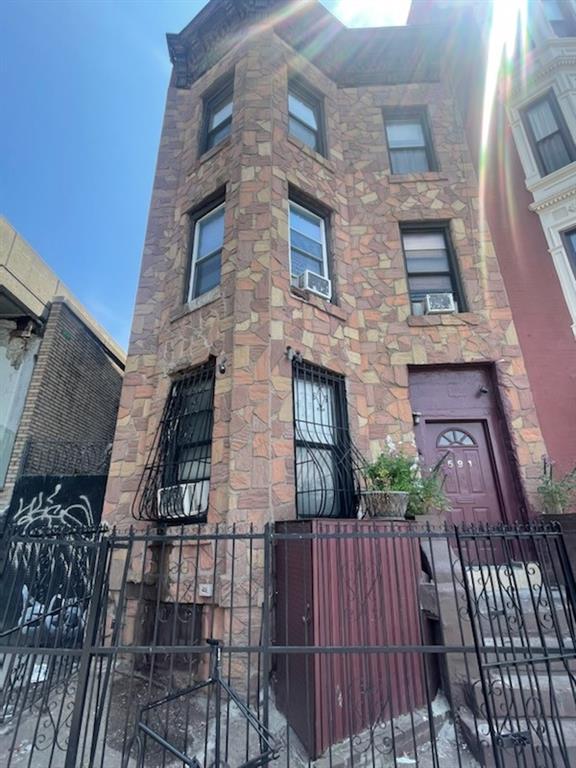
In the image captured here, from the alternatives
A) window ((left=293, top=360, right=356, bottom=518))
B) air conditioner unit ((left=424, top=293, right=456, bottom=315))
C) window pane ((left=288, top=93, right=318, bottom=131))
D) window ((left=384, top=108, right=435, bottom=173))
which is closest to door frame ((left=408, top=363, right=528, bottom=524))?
air conditioner unit ((left=424, top=293, right=456, bottom=315))

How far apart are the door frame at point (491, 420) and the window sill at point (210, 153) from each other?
5219 mm

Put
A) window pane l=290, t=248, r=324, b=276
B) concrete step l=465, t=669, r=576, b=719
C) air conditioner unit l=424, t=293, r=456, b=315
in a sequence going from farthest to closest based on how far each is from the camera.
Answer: air conditioner unit l=424, t=293, r=456, b=315 < window pane l=290, t=248, r=324, b=276 < concrete step l=465, t=669, r=576, b=719

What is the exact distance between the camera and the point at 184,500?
497 cm

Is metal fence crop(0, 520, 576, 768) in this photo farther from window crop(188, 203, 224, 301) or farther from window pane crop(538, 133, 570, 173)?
window pane crop(538, 133, 570, 173)

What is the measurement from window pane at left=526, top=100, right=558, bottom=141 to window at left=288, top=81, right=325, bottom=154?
14.3 ft

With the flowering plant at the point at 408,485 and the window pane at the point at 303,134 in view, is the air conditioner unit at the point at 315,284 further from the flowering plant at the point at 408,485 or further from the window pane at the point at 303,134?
the window pane at the point at 303,134

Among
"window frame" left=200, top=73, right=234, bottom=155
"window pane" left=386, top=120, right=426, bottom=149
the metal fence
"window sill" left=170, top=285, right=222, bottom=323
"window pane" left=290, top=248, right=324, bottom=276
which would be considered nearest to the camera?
the metal fence

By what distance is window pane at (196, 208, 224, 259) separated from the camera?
22.0ft

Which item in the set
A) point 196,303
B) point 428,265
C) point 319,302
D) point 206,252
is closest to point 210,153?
point 206,252

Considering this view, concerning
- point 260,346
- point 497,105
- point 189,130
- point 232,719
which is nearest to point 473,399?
point 260,346

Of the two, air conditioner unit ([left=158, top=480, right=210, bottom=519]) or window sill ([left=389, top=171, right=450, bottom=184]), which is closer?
air conditioner unit ([left=158, top=480, right=210, bottom=519])

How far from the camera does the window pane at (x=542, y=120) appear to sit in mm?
7887

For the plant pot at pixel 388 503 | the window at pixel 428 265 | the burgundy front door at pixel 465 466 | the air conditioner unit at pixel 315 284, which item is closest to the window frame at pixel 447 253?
the window at pixel 428 265

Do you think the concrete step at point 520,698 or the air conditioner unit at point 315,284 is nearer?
the concrete step at point 520,698
